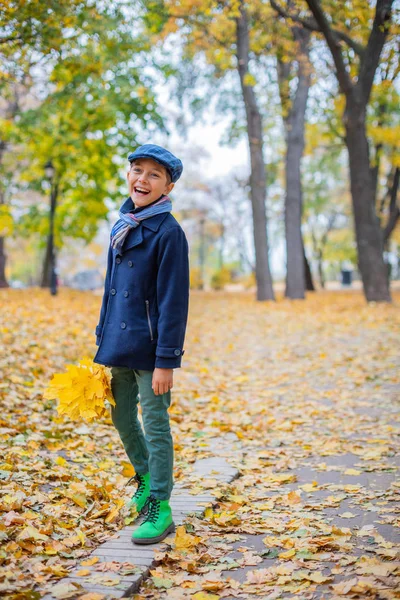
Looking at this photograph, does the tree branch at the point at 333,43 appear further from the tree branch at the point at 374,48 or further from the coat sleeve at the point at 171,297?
the coat sleeve at the point at 171,297

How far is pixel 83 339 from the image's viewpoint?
9.58 metres

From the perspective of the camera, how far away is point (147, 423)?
335cm

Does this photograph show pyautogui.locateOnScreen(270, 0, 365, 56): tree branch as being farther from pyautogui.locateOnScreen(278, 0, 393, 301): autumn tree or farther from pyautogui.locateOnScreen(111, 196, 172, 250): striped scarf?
pyautogui.locateOnScreen(111, 196, 172, 250): striped scarf

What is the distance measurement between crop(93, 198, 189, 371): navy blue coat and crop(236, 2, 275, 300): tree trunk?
52.6 ft

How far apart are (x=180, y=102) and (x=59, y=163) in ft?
15.6

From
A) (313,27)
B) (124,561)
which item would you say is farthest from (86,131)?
(124,561)

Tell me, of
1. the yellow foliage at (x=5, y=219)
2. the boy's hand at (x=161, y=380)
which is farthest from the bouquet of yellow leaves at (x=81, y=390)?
the yellow foliage at (x=5, y=219)

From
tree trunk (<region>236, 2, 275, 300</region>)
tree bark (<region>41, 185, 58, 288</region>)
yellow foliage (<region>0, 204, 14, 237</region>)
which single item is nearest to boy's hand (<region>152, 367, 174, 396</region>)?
tree bark (<region>41, 185, 58, 288</region>)

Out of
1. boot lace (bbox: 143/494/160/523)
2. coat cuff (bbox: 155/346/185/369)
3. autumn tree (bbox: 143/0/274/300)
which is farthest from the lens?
autumn tree (bbox: 143/0/274/300)

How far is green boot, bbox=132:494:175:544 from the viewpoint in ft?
10.8

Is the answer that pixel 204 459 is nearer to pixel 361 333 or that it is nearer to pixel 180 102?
pixel 361 333

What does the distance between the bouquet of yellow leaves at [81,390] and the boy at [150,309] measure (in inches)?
3.6

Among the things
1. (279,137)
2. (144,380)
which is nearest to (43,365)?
(144,380)

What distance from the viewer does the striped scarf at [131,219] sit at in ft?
11.0
